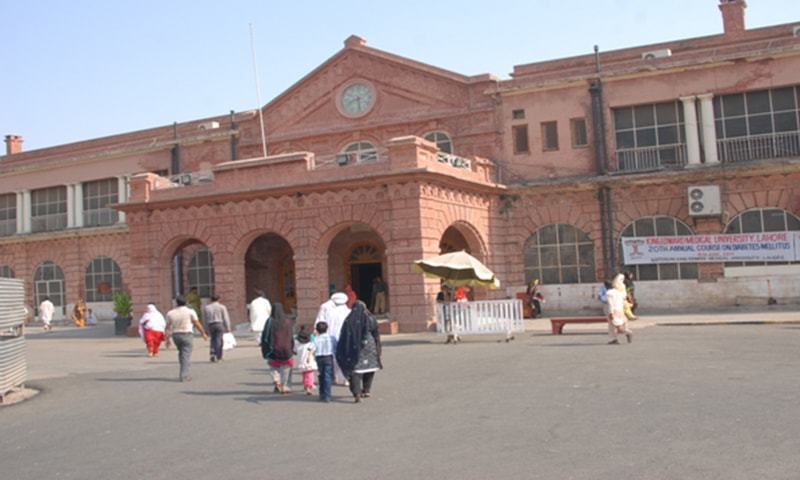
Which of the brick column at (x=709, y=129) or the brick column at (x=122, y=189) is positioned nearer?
the brick column at (x=709, y=129)

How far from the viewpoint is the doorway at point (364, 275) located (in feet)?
94.4

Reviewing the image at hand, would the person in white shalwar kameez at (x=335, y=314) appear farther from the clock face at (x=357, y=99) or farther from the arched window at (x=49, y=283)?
the arched window at (x=49, y=283)

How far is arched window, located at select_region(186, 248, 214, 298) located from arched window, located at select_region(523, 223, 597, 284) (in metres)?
13.0

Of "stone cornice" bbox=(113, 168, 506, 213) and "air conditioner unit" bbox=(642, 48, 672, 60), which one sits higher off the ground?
"air conditioner unit" bbox=(642, 48, 672, 60)

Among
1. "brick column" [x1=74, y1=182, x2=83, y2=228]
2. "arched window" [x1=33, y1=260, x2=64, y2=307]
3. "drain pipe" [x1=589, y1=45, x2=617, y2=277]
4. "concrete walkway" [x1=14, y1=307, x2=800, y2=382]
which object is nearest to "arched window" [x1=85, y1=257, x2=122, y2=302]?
"arched window" [x1=33, y1=260, x2=64, y2=307]

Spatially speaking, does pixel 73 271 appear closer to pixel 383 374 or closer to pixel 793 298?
pixel 383 374

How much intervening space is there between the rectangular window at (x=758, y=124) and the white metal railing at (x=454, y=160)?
830 centimetres

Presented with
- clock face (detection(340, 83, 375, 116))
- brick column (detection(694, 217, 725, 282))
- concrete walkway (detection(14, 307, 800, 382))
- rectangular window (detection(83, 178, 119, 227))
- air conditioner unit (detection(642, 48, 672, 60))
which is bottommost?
concrete walkway (detection(14, 307, 800, 382))

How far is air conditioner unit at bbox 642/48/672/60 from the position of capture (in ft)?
90.2

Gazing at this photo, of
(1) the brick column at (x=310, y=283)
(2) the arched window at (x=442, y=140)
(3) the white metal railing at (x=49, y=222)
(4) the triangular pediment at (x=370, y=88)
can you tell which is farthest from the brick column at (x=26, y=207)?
(2) the arched window at (x=442, y=140)

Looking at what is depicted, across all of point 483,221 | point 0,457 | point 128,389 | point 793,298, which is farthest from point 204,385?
point 793,298

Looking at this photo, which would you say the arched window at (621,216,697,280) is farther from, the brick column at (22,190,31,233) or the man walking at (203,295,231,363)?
the brick column at (22,190,31,233)

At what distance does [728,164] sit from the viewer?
24891mm

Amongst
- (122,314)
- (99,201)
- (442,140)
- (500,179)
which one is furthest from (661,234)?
(99,201)
